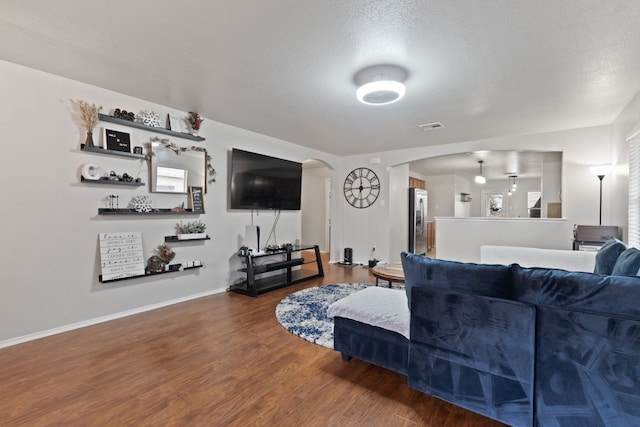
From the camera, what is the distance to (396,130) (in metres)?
4.59

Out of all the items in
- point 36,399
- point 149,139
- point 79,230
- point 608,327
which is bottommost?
point 36,399

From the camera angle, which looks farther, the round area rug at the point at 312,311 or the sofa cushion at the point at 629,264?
the round area rug at the point at 312,311

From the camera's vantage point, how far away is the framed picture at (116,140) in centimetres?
311

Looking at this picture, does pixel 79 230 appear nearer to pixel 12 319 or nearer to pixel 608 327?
pixel 12 319

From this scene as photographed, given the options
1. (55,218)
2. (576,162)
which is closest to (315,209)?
(576,162)

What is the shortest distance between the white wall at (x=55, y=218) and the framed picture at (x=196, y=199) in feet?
0.96

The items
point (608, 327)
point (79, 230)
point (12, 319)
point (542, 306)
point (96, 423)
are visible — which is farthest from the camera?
point (79, 230)

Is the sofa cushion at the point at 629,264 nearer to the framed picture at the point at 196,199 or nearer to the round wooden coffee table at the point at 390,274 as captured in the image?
the round wooden coffee table at the point at 390,274

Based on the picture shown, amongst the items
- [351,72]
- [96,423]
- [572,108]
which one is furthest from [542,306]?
[572,108]

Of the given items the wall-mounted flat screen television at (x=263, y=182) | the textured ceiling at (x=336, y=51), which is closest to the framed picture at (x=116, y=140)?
the textured ceiling at (x=336, y=51)

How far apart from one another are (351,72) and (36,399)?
333 centimetres

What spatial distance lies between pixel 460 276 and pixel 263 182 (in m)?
3.61

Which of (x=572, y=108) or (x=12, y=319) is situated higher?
(x=572, y=108)

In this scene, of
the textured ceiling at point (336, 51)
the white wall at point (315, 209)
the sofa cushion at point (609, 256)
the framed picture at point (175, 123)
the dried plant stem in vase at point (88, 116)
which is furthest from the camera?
the white wall at point (315, 209)
